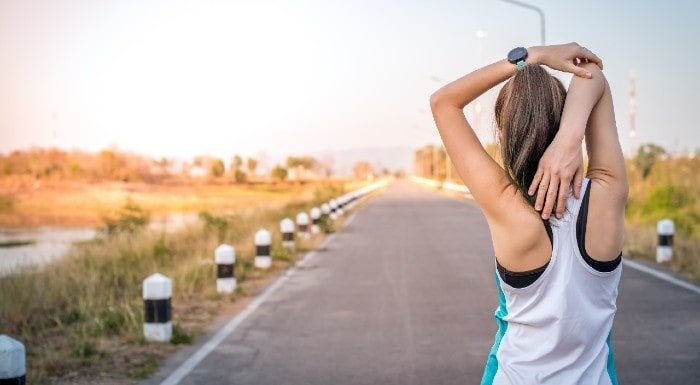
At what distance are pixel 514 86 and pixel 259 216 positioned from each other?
1012 inches

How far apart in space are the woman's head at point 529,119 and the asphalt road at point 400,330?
441 cm

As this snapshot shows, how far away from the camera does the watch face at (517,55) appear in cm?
245

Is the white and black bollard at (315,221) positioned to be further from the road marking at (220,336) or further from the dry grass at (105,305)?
the road marking at (220,336)

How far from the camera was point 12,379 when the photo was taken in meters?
5.11

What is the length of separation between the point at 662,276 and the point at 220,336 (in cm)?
713

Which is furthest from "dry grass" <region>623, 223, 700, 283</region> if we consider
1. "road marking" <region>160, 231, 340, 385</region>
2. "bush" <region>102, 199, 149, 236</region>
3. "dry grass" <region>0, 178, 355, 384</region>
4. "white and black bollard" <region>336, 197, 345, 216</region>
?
"white and black bollard" <region>336, 197, 345, 216</region>

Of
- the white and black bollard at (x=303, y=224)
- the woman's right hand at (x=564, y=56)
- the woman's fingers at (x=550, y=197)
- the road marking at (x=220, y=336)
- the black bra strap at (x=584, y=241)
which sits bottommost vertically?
the road marking at (x=220, y=336)

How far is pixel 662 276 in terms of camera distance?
41.3 ft

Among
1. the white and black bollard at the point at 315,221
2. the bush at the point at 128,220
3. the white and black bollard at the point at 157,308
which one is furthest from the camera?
the white and black bollard at the point at 315,221

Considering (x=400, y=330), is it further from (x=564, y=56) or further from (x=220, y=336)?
(x=564, y=56)

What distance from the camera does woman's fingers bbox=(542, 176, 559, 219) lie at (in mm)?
2262

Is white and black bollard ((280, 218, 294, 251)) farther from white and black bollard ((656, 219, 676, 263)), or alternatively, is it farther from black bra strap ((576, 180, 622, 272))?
black bra strap ((576, 180, 622, 272))

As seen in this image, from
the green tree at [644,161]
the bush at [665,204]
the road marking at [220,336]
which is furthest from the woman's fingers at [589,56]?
the green tree at [644,161]

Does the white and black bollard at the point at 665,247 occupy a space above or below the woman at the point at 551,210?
below
